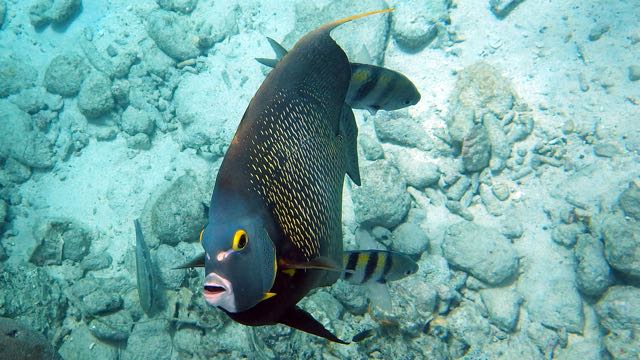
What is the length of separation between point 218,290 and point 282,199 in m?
0.30

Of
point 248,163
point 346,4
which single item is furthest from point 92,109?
point 248,163

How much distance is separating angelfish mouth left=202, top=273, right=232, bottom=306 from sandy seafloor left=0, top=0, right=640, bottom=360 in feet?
10.5

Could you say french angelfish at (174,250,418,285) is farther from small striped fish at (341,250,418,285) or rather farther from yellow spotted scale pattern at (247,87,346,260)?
yellow spotted scale pattern at (247,87,346,260)

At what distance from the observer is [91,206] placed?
6.41 meters

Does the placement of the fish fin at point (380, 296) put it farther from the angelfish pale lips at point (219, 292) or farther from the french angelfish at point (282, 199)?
the angelfish pale lips at point (219, 292)

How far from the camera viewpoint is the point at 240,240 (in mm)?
851

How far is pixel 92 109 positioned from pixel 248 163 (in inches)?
285

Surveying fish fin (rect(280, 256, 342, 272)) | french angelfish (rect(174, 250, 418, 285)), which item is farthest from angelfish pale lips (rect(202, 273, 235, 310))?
french angelfish (rect(174, 250, 418, 285))

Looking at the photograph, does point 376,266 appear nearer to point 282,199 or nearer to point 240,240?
point 282,199

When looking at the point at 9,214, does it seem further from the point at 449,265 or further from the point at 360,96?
the point at 449,265

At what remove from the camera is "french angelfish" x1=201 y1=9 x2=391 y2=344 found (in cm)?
85

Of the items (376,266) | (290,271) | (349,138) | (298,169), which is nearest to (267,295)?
(290,271)

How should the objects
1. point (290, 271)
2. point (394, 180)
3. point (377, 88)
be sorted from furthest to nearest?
point (394, 180) < point (377, 88) < point (290, 271)

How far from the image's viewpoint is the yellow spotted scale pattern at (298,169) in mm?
983
